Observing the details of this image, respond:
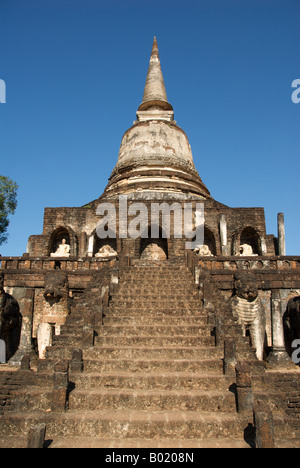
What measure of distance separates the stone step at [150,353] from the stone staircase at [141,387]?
2 centimetres

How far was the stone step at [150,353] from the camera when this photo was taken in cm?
763

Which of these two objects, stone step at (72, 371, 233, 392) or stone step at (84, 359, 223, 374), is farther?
stone step at (84, 359, 223, 374)

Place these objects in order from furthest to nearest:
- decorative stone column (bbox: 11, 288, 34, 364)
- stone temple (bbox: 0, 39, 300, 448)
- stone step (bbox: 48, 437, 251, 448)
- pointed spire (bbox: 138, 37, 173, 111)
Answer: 1. pointed spire (bbox: 138, 37, 173, 111)
2. decorative stone column (bbox: 11, 288, 34, 364)
3. stone temple (bbox: 0, 39, 300, 448)
4. stone step (bbox: 48, 437, 251, 448)

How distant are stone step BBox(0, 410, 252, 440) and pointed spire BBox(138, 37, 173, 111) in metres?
25.4

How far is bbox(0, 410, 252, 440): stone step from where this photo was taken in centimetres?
570

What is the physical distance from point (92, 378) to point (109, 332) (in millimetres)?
1669

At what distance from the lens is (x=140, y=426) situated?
5.75 metres

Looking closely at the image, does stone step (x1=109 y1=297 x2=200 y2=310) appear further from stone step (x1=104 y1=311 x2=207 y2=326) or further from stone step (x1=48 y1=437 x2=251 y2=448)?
stone step (x1=48 y1=437 x2=251 y2=448)

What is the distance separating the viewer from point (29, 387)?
22.7 feet

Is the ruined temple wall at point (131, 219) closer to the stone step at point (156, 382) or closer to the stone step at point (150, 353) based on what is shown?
the stone step at point (150, 353)

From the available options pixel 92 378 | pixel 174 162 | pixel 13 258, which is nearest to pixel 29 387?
pixel 92 378

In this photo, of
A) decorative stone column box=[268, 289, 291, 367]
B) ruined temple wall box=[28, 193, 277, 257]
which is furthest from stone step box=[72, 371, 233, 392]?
ruined temple wall box=[28, 193, 277, 257]

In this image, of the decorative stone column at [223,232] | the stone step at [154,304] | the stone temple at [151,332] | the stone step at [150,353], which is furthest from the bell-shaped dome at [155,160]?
the stone step at [150,353]
